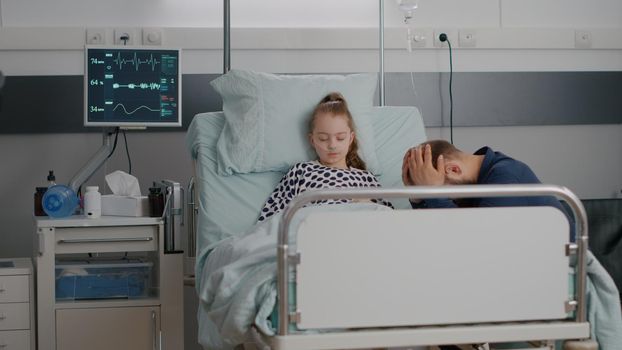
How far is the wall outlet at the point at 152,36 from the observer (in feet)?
13.7

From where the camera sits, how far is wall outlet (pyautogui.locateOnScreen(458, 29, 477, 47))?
4406mm

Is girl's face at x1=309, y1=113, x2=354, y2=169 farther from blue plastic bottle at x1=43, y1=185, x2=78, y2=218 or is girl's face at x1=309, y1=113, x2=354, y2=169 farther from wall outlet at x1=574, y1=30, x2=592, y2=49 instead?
wall outlet at x1=574, y1=30, x2=592, y2=49

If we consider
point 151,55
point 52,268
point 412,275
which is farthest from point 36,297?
point 412,275

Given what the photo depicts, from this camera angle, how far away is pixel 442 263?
2.28 meters

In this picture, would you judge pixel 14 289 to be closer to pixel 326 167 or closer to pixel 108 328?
pixel 108 328

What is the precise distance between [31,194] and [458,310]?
251 cm

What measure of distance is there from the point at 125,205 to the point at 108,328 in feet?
1.53

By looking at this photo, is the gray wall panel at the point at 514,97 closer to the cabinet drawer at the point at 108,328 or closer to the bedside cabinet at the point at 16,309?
the cabinet drawer at the point at 108,328

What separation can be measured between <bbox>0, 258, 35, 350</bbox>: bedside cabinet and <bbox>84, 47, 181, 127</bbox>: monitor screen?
66 cm

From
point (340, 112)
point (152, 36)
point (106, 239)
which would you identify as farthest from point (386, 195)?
point (152, 36)

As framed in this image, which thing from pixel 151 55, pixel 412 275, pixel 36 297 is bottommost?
pixel 36 297

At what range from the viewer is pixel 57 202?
3500mm

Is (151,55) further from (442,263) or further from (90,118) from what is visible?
(442,263)

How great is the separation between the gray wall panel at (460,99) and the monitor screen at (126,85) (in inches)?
20.2
